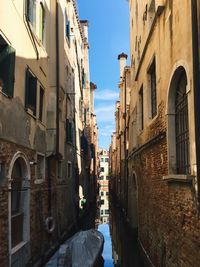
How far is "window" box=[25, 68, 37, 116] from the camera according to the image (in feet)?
30.6

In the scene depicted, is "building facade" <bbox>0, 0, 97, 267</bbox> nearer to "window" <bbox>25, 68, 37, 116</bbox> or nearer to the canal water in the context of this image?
"window" <bbox>25, 68, 37, 116</bbox>

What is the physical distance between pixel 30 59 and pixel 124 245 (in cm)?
941

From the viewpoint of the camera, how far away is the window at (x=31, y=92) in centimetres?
931

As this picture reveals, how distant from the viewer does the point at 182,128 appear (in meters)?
7.39

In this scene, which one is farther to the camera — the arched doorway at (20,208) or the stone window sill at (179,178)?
the arched doorway at (20,208)

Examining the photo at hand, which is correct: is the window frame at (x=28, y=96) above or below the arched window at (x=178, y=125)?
above

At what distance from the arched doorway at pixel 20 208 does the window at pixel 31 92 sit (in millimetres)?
1395

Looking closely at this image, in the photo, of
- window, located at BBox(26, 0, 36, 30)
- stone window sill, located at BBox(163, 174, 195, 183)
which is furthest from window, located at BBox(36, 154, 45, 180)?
stone window sill, located at BBox(163, 174, 195, 183)

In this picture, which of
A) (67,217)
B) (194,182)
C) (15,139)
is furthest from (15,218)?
(67,217)

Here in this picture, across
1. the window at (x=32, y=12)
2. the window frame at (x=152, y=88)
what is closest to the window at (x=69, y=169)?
the window frame at (x=152, y=88)

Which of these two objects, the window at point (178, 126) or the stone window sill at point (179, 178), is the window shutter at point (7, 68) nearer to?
the window at point (178, 126)

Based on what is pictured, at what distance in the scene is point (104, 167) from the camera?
85938 millimetres

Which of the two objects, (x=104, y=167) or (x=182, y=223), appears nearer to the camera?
(x=182, y=223)

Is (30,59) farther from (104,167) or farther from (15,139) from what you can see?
(104,167)
